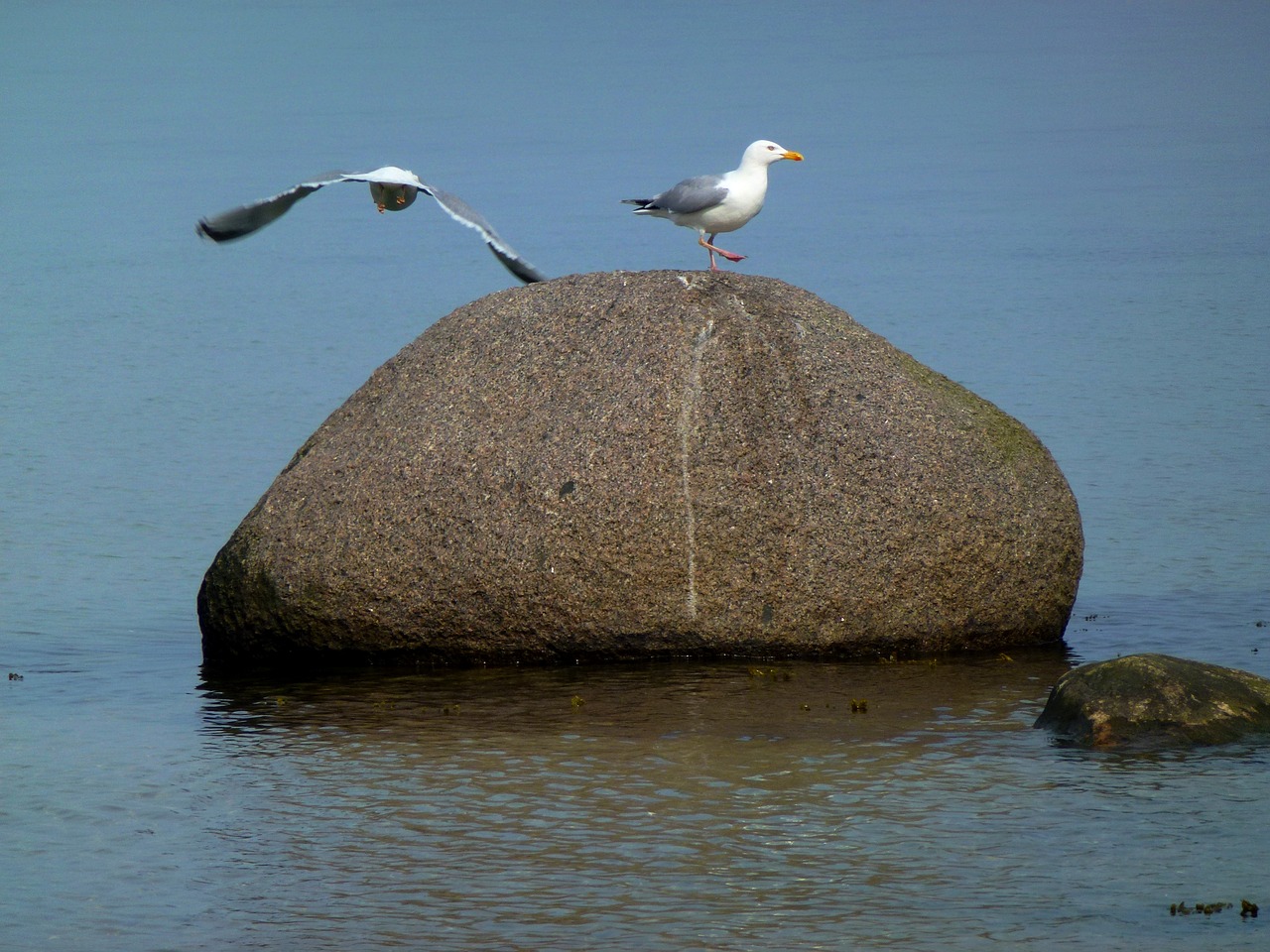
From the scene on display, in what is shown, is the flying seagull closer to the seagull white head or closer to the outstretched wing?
the outstretched wing

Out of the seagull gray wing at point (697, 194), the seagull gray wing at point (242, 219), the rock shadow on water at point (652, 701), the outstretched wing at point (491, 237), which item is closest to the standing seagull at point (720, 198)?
the seagull gray wing at point (697, 194)

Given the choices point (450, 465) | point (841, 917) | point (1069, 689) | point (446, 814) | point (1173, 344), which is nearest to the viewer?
point (841, 917)

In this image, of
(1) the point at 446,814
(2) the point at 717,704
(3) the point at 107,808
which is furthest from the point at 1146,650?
(3) the point at 107,808

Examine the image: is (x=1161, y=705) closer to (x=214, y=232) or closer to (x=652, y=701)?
(x=652, y=701)

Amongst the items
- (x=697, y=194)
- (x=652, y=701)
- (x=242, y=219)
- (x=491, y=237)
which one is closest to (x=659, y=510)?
(x=652, y=701)

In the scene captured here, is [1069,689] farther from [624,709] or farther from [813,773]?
[624,709]

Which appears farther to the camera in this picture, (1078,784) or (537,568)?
(537,568)

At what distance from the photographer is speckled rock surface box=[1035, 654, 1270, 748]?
9.77 m

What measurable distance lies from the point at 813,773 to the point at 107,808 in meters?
3.41

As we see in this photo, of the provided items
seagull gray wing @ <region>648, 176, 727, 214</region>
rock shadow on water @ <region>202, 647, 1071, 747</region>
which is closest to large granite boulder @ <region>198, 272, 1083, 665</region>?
rock shadow on water @ <region>202, 647, 1071, 747</region>

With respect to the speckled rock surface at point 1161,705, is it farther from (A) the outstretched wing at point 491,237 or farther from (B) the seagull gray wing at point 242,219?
(B) the seagull gray wing at point 242,219

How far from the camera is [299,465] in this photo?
40.3 ft

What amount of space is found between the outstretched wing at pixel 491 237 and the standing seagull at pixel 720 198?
1.00 meters

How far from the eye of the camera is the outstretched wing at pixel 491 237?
40.7 ft
